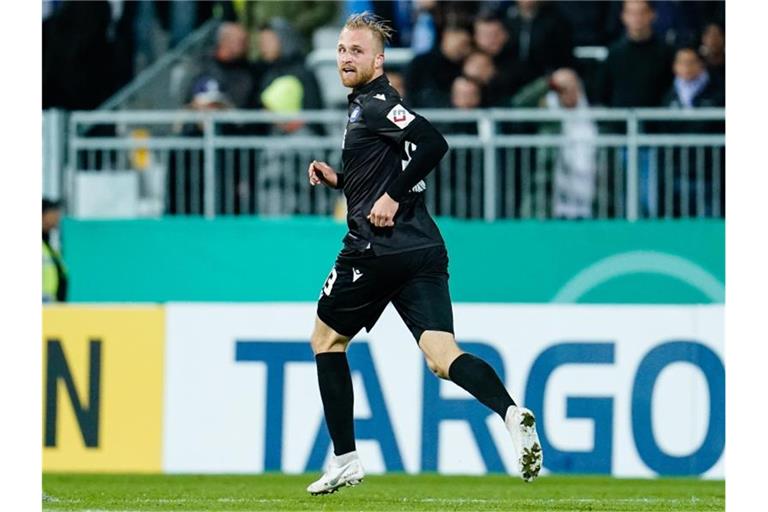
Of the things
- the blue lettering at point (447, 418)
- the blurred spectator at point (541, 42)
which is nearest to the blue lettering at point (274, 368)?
the blue lettering at point (447, 418)

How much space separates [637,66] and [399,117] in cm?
689

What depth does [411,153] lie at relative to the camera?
27.1 feet

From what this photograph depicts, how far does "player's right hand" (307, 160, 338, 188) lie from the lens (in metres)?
8.50

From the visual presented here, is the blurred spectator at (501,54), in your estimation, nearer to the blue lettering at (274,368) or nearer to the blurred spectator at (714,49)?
the blurred spectator at (714,49)

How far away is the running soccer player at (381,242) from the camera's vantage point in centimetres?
818

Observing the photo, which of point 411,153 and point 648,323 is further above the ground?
point 411,153

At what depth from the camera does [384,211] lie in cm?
816

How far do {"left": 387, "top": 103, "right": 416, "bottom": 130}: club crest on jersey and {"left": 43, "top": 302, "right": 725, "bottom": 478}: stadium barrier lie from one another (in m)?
4.61

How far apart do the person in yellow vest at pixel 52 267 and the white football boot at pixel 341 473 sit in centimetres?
654

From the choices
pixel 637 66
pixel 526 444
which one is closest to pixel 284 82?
pixel 637 66
